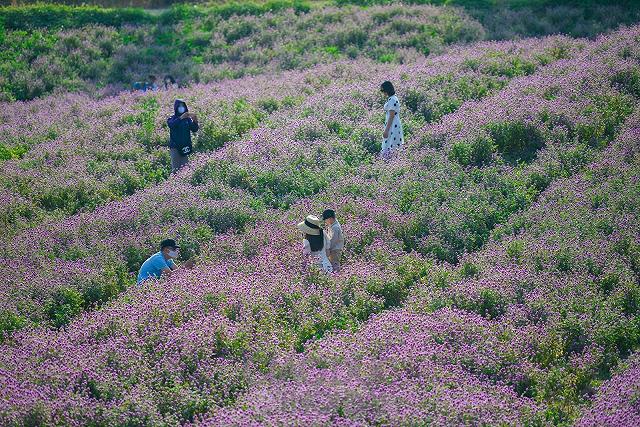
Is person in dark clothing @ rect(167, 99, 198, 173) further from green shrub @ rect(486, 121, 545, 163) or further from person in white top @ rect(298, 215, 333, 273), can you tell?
green shrub @ rect(486, 121, 545, 163)

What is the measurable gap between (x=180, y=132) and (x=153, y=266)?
16.6ft

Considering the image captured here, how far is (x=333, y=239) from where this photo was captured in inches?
441

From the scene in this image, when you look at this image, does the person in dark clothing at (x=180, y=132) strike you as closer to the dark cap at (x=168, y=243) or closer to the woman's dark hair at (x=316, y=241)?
the dark cap at (x=168, y=243)

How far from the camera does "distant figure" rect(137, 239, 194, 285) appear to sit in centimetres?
1119

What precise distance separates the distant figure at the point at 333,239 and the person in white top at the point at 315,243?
0.10 m

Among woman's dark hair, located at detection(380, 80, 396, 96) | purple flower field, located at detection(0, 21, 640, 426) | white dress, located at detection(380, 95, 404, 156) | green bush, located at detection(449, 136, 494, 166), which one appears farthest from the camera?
white dress, located at detection(380, 95, 404, 156)

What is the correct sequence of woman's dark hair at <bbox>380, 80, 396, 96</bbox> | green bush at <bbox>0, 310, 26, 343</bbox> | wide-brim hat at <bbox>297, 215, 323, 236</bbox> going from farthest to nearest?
woman's dark hair at <bbox>380, 80, 396, 96</bbox> → wide-brim hat at <bbox>297, 215, 323, 236</bbox> → green bush at <bbox>0, 310, 26, 343</bbox>

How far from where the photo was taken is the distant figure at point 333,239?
1114 cm

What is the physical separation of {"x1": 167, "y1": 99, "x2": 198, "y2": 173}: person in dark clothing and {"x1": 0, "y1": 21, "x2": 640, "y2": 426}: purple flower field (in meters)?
0.63

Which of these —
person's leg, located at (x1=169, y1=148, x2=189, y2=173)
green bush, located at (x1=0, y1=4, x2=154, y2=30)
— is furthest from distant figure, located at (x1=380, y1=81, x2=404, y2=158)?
green bush, located at (x1=0, y1=4, x2=154, y2=30)

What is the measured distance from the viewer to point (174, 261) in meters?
12.0

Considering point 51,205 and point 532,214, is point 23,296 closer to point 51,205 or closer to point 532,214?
point 51,205

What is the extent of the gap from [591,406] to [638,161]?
644 cm

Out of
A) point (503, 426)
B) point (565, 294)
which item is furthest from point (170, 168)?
point (503, 426)
